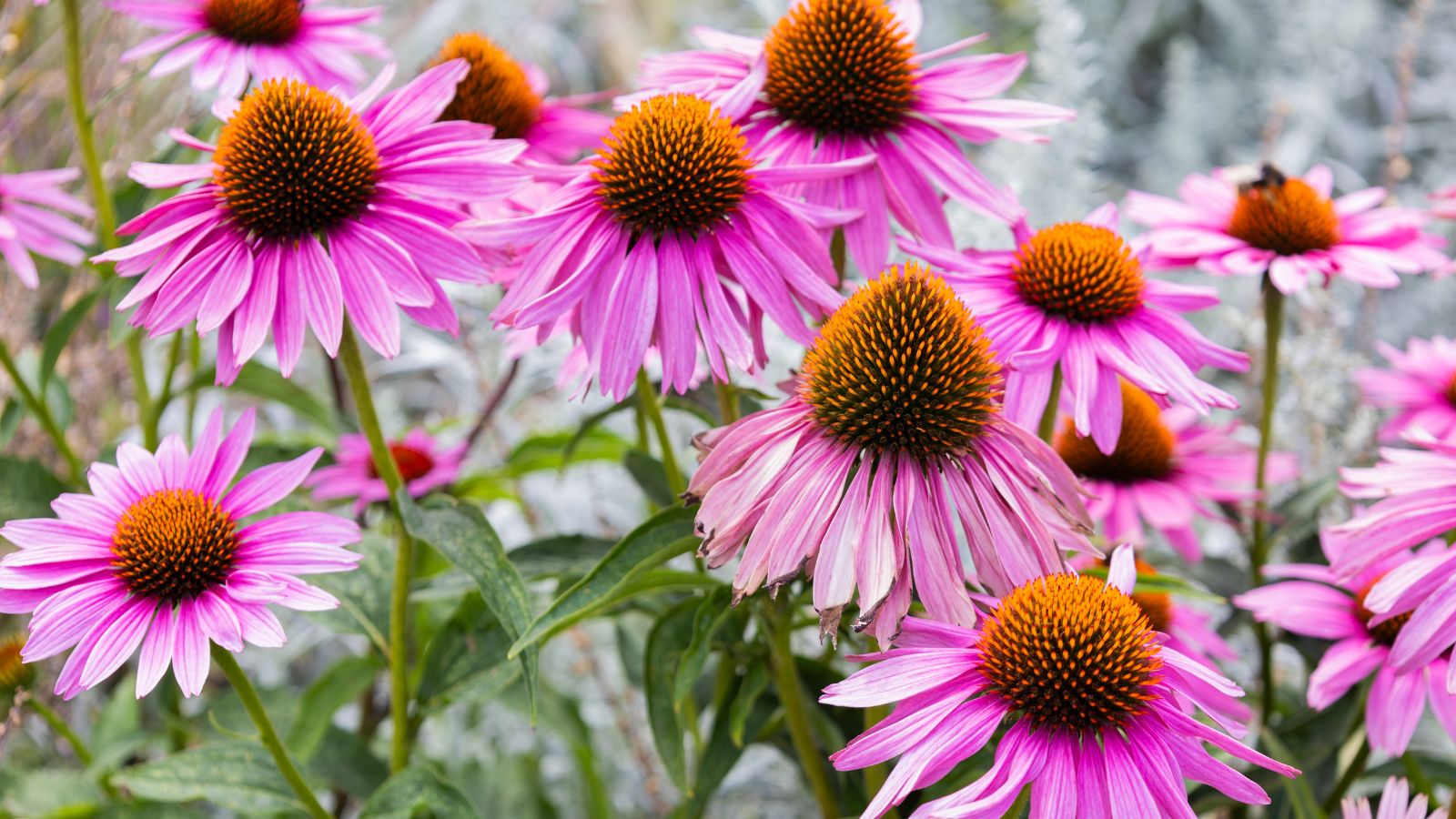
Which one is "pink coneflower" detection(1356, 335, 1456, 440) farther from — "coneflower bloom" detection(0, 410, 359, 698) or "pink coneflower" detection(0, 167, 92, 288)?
"pink coneflower" detection(0, 167, 92, 288)

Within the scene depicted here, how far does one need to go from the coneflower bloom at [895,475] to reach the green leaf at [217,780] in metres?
0.39

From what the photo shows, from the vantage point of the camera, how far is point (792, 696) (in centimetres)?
71

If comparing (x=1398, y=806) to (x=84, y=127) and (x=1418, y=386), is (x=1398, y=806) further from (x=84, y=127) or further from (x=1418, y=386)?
(x=84, y=127)

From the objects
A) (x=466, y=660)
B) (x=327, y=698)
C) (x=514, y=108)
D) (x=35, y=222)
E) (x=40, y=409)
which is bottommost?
(x=327, y=698)

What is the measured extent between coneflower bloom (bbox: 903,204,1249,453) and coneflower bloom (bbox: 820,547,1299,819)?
0.47ft

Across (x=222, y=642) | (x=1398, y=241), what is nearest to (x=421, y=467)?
(x=222, y=642)

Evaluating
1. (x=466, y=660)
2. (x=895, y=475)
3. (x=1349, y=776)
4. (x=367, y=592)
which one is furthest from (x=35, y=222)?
(x=1349, y=776)

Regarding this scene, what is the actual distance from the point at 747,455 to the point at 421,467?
0.57m

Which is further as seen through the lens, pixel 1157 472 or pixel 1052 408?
pixel 1157 472

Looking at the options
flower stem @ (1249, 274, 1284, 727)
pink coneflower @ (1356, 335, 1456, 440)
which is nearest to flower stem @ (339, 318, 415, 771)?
flower stem @ (1249, 274, 1284, 727)

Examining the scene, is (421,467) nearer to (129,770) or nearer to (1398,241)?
(129,770)

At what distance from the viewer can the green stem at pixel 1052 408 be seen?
715 millimetres

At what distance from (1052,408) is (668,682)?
302 millimetres

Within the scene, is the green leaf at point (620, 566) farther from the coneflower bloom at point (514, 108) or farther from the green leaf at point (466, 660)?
the coneflower bloom at point (514, 108)
